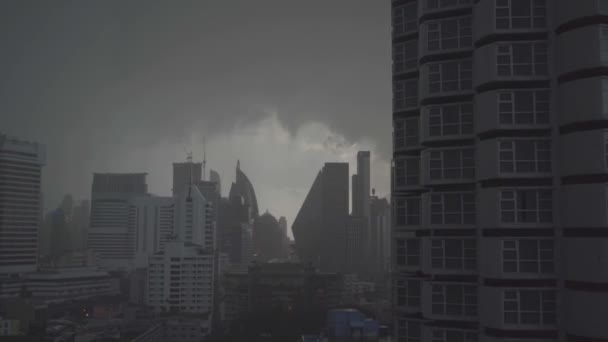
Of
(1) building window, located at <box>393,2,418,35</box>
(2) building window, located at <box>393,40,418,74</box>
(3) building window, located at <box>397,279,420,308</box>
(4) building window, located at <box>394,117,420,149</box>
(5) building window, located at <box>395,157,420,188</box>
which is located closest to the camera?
(3) building window, located at <box>397,279,420,308</box>

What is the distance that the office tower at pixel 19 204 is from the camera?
123 meters

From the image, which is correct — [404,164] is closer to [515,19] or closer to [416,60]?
[416,60]

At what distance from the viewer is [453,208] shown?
17156 mm

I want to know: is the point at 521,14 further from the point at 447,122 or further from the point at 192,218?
the point at 192,218

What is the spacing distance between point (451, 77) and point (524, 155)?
343cm

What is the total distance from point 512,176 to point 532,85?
2603mm

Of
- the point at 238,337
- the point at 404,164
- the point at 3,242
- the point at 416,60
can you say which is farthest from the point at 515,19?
the point at 3,242

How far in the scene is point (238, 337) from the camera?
Result: 211 feet

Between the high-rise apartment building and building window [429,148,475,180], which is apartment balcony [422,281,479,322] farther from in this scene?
building window [429,148,475,180]

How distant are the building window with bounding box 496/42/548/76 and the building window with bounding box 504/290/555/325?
601 cm

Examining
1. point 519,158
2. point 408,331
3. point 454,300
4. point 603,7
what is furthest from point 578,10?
point 408,331

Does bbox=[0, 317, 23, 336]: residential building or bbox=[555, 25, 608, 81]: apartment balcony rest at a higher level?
bbox=[555, 25, 608, 81]: apartment balcony

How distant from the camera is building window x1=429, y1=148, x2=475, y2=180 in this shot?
17031 millimetres

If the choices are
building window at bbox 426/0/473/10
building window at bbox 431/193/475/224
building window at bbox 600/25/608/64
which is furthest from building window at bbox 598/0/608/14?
building window at bbox 431/193/475/224
